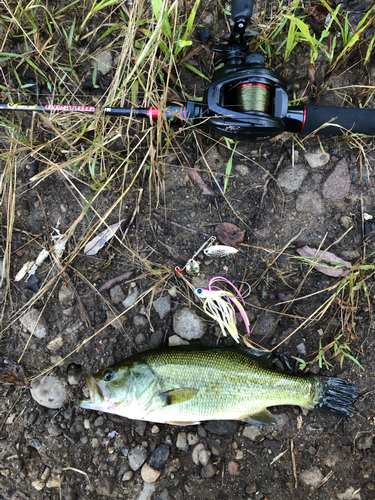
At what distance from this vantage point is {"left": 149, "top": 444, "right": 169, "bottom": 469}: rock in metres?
3.13

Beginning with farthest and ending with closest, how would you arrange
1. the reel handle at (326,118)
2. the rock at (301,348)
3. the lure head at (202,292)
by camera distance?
the rock at (301,348)
the lure head at (202,292)
the reel handle at (326,118)

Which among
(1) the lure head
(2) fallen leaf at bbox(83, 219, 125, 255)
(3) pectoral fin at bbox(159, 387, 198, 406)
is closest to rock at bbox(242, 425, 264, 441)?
(3) pectoral fin at bbox(159, 387, 198, 406)

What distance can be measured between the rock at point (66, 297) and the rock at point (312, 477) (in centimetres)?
273

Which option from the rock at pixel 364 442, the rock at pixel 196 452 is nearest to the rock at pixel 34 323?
the rock at pixel 196 452

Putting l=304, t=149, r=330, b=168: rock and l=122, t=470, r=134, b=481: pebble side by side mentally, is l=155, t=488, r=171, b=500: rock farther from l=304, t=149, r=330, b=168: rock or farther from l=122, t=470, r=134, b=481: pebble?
l=304, t=149, r=330, b=168: rock

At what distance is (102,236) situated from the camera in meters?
3.22

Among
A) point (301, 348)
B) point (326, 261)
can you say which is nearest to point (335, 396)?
point (301, 348)

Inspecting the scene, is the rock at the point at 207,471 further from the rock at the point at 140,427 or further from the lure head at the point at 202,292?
the lure head at the point at 202,292

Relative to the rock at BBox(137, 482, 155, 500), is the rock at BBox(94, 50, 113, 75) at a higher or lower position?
higher

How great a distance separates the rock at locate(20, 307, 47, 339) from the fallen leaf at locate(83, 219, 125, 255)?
2.69 ft

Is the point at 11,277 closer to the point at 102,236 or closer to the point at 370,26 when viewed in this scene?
the point at 102,236

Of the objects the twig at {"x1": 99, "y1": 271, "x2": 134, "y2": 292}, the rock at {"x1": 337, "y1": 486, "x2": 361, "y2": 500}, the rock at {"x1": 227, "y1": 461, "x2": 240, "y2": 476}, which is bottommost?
the rock at {"x1": 337, "y1": 486, "x2": 361, "y2": 500}

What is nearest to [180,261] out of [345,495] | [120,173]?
[120,173]

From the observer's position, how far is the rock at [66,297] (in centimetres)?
324
